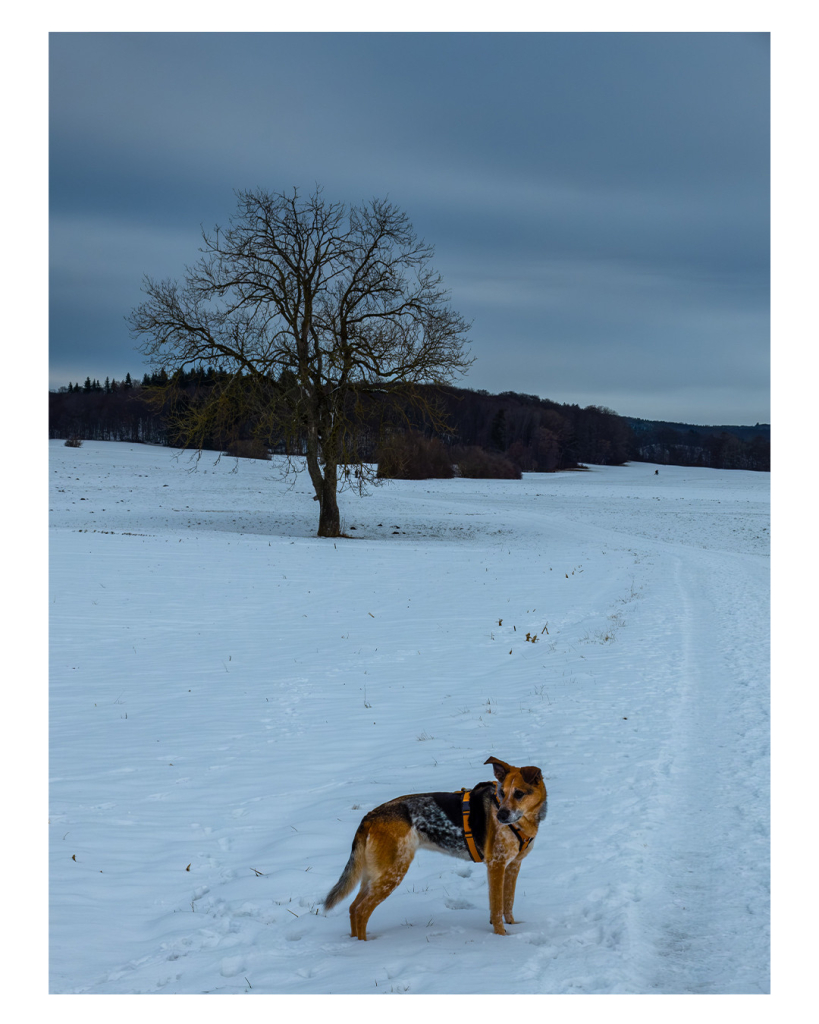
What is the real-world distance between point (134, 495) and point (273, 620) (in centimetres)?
2948

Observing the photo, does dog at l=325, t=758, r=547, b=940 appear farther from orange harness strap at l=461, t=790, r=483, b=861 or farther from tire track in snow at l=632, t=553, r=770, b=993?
tire track in snow at l=632, t=553, r=770, b=993

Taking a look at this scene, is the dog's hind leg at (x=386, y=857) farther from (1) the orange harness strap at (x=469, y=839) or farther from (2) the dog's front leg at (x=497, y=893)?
(2) the dog's front leg at (x=497, y=893)

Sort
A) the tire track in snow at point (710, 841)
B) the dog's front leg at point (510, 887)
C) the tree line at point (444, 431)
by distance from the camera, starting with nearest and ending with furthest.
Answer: the tire track in snow at point (710, 841) → the dog's front leg at point (510, 887) → the tree line at point (444, 431)

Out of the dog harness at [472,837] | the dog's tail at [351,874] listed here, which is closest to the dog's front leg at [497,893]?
the dog harness at [472,837]

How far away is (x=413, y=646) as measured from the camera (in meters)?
11.6

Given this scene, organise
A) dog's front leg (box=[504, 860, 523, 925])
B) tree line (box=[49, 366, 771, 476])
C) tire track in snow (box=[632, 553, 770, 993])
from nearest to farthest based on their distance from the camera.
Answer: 1. tire track in snow (box=[632, 553, 770, 993])
2. dog's front leg (box=[504, 860, 523, 925])
3. tree line (box=[49, 366, 771, 476])

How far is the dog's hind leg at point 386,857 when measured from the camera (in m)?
3.73

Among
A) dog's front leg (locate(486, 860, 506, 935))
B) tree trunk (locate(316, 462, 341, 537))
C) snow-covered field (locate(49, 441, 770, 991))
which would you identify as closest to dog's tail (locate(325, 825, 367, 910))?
snow-covered field (locate(49, 441, 770, 991))

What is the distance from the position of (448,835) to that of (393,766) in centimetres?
295

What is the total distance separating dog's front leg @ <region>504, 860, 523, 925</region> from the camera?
392cm
